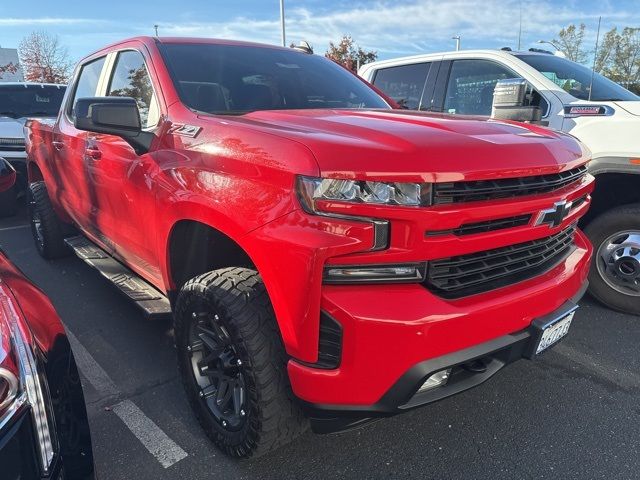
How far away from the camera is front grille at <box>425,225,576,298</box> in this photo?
1729mm

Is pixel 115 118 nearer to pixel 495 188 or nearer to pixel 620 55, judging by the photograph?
pixel 495 188

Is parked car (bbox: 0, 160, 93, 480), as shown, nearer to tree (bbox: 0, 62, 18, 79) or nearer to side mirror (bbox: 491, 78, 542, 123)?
side mirror (bbox: 491, 78, 542, 123)

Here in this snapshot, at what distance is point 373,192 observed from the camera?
5.32 feet

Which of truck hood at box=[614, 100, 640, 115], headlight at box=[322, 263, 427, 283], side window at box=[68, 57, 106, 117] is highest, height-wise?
side window at box=[68, 57, 106, 117]

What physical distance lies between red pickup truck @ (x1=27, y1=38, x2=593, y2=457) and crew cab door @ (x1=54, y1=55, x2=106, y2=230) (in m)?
0.93

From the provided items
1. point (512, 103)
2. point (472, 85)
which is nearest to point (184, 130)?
point (512, 103)

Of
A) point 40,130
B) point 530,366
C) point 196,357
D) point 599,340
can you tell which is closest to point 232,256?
point 196,357

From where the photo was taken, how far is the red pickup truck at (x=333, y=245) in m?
1.62

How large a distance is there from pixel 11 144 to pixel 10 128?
266 millimetres

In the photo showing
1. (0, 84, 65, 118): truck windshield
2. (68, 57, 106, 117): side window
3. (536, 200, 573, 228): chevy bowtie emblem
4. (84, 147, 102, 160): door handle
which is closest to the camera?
(536, 200, 573, 228): chevy bowtie emblem

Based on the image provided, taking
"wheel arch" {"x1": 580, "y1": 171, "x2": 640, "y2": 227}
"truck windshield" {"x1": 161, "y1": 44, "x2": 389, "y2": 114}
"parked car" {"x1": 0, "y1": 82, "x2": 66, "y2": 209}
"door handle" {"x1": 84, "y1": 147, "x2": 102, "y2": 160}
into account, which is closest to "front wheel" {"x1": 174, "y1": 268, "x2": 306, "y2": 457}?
"truck windshield" {"x1": 161, "y1": 44, "x2": 389, "y2": 114}

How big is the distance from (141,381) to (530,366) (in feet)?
7.65

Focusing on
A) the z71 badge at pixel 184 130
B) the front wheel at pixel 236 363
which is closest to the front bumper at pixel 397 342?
the front wheel at pixel 236 363

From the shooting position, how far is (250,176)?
184 cm
